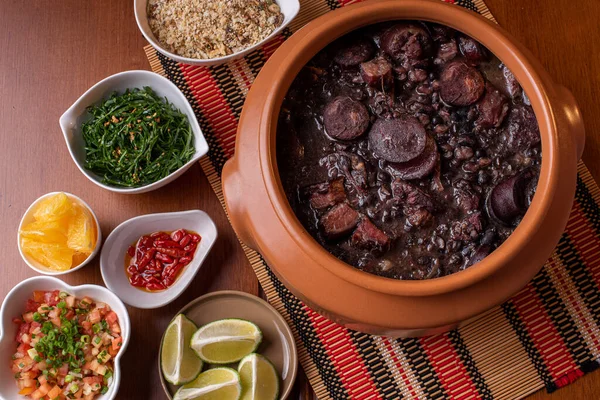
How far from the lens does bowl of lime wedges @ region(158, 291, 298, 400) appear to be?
2.06 meters

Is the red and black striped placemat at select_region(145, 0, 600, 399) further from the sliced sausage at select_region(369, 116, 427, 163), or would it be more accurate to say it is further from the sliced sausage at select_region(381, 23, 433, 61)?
the sliced sausage at select_region(381, 23, 433, 61)

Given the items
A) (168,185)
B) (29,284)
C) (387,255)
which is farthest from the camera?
(168,185)

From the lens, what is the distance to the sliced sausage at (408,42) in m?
1.76

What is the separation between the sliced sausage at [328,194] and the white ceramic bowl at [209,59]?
2.19 ft

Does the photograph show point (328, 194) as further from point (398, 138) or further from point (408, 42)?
point (408, 42)

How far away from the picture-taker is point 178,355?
2.08 m

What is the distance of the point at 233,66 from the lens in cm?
231

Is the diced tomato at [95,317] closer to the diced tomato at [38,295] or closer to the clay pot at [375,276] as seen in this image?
the diced tomato at [38,295]

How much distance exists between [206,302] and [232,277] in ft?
0.42

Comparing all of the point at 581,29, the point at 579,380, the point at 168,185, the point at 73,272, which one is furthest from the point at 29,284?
the point at 581,29

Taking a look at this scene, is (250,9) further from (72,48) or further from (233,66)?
(72,48)

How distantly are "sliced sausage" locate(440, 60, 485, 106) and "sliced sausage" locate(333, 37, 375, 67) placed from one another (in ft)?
0.70

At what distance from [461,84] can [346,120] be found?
0.32 meters

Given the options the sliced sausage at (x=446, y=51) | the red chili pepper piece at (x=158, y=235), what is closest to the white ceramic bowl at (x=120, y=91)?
the red chili pepper piece at (x=158, y=235)
